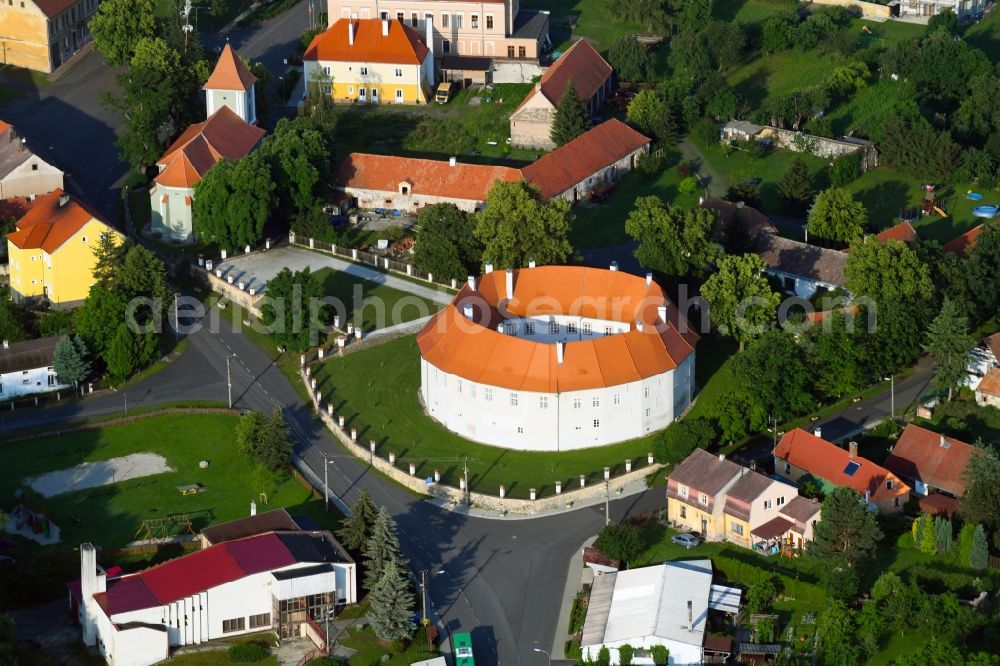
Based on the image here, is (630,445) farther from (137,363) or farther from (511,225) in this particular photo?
(137,363)

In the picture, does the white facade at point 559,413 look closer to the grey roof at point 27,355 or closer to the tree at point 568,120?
the grey roof at point 27,355

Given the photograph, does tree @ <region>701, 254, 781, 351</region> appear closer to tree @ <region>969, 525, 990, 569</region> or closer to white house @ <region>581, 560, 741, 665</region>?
white house @ <region>581, 560, 741, 665</region>

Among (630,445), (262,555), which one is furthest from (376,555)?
(630,445)

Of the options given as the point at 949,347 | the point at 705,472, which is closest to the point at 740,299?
the point at 949,347

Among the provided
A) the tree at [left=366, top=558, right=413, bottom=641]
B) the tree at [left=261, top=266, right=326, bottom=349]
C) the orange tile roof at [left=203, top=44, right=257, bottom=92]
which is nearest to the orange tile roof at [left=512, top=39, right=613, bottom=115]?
the orange tile roof at [left=203, top=44, right=257, bottom=92]

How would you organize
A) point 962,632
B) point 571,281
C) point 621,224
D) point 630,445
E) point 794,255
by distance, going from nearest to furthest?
1. point 962,632
2. point 630,445
3. point 571,281
4. point 794,255
5. point 621,224

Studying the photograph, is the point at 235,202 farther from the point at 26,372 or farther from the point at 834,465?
the point at 834,465
